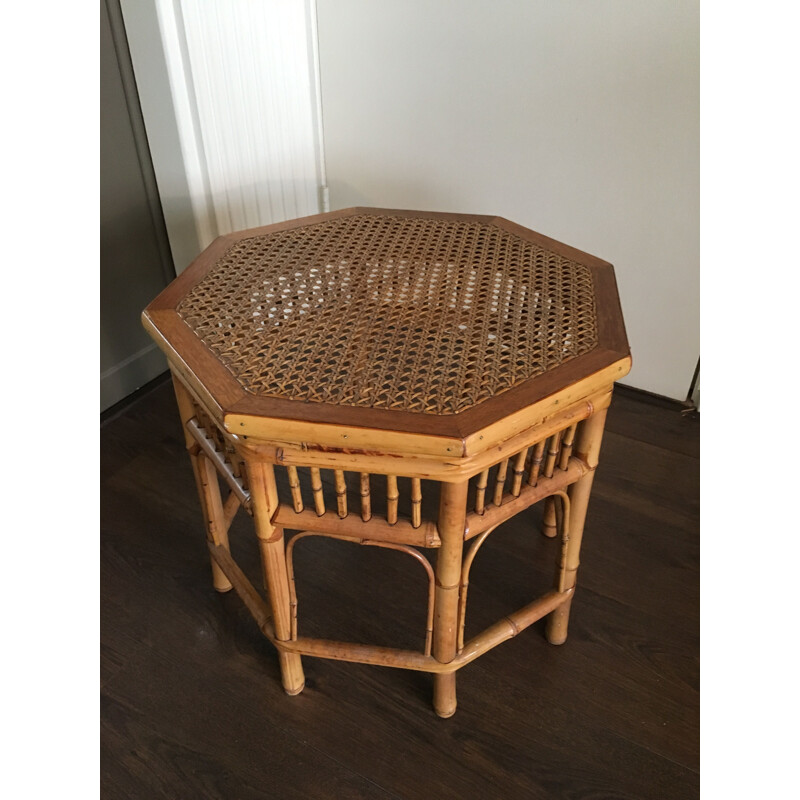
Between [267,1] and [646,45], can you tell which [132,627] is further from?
[646,45]

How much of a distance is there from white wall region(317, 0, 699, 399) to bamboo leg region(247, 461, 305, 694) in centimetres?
103

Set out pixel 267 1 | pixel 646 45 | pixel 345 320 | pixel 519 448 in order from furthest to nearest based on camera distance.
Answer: pixel 267 1 < pixel 646 45 < pixel 345 320 < pixel 519 448

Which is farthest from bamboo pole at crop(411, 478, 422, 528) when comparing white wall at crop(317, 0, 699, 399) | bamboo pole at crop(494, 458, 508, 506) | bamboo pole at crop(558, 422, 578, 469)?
white wall at crop(317, 0, 699, 399)

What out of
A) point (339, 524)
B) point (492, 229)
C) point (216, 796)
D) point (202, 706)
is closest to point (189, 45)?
point (492, 229)

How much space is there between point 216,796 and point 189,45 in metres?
1.32

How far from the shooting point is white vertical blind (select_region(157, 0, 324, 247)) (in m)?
1.39

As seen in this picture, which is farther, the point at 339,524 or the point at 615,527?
the point at 615,527

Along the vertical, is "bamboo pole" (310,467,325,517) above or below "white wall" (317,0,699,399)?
below

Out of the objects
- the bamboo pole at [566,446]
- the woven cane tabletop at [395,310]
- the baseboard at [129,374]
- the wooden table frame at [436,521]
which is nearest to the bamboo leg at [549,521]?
the wooden table frame at [436,521]

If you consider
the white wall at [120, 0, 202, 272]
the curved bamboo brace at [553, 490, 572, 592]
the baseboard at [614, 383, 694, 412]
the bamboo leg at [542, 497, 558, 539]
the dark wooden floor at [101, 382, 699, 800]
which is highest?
the white wall at [120, 0, 202, 272]

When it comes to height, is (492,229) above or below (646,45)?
below

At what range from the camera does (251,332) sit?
914mm

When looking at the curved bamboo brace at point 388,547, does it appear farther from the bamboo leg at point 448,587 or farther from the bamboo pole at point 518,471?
the bamboo pole at point 518,471

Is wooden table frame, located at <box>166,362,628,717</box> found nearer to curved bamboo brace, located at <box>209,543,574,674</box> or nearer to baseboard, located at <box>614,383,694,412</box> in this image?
curved bamboo brace, located at <box>209,543,574,674</box>
